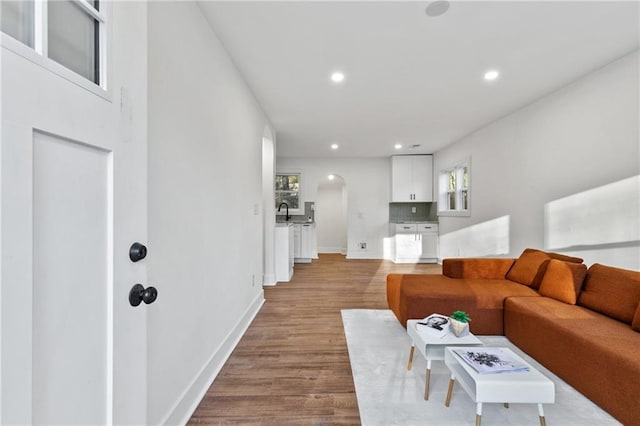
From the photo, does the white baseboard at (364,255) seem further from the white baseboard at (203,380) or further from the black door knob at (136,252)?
the black door knob at (136,252)

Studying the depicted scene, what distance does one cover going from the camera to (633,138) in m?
2.39

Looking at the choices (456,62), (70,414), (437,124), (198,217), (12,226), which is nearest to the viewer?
(12,226)

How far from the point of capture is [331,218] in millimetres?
8758

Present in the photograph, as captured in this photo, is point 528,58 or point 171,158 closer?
point 171,158

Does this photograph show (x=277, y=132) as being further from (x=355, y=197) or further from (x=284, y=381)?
(x=284, y=381)

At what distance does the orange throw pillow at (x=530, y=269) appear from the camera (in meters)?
2.69

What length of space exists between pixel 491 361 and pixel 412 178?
5.70m

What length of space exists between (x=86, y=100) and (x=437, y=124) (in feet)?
15.2

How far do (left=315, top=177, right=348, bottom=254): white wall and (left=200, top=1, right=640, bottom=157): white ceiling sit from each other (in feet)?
16.2

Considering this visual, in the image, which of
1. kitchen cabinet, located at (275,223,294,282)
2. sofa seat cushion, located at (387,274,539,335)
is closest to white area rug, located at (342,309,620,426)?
sofa seat cushion, located at (387,274,539,335)

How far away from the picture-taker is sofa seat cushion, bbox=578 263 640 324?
1931 millimetres

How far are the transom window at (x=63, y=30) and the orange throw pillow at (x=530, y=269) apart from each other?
3.43m

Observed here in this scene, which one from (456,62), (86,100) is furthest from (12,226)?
(456,62)

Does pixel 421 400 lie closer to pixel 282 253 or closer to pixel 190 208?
pixel 190 208
